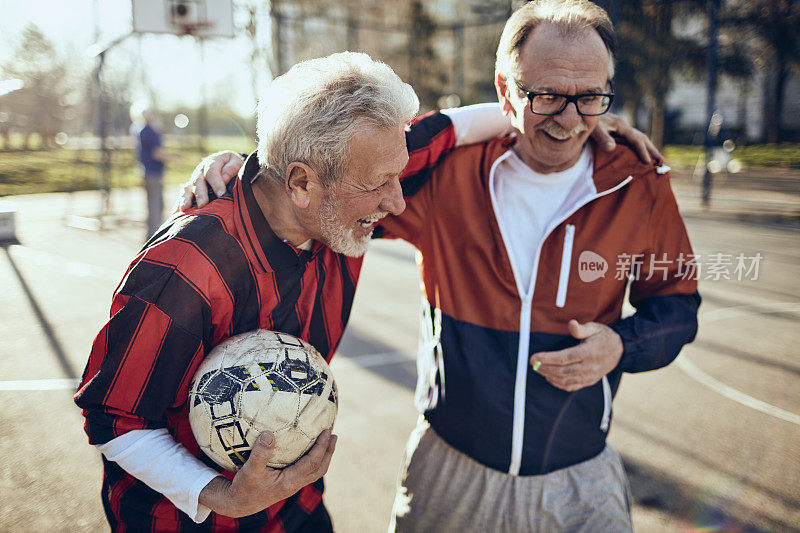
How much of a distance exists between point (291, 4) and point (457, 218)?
81.9 feet

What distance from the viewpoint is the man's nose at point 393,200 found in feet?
5.96

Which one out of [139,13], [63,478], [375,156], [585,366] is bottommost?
[63,478]

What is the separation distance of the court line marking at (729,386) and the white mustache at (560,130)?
155 inches

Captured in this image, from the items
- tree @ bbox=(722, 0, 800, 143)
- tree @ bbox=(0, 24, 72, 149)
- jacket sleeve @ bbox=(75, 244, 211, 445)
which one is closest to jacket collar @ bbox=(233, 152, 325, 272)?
jacket sleeve @ bbox=(75, 244, 211, 445)

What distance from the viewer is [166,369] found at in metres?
1.54

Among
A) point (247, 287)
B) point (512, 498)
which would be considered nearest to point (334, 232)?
point (247, 287)

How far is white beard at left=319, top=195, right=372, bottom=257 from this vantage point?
1.77 m

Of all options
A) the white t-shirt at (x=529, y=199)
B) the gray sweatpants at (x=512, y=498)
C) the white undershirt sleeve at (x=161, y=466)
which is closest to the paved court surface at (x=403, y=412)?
the gray sweatpants at (x=512, y=498)

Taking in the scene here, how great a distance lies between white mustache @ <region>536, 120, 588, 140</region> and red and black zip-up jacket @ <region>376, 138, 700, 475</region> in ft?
0.56

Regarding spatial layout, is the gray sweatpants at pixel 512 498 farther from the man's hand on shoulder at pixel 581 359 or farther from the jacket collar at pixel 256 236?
the jacket collar at pixel 256 236

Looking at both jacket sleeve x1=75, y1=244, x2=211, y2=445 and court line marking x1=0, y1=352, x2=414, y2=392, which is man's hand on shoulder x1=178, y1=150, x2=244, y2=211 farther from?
court line marking x1=0, y1=352, x2=414, y2=392

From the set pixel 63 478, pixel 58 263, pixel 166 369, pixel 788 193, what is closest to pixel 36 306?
pixel 58 263

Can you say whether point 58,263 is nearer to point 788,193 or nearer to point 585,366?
point 585,366

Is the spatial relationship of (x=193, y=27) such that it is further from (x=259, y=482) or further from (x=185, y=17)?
(x=259, y=482)
